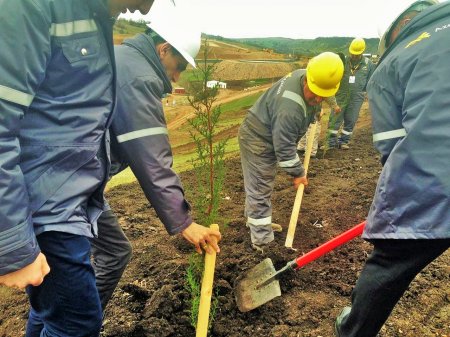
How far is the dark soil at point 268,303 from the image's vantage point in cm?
285

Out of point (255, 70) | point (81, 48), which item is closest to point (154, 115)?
point (81, 48)

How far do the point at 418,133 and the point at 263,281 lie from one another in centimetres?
181

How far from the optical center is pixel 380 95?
215cm

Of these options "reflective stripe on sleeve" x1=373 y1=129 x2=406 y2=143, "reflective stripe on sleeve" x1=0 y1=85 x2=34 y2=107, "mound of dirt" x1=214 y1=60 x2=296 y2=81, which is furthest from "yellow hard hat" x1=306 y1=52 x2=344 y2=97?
"mound of dirt" x1=214 y1=60 x2=296 y2=81

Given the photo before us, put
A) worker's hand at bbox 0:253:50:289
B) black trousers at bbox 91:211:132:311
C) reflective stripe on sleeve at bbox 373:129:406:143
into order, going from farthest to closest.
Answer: black trousers at bbox 91:211:132:311
reflective stripe on sleeve at bbox 373:129:406:143
worker's hand at bbox 0:253:50:289

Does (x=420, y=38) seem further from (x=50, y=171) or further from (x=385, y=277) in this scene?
(x=50, y=171)

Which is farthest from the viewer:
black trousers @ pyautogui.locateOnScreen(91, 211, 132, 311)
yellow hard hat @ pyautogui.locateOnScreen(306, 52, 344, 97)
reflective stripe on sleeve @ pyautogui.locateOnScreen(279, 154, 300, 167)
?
reflective stripe on sleeve @ pyautogui.locateOnScreen(279, 154, 300, 167)

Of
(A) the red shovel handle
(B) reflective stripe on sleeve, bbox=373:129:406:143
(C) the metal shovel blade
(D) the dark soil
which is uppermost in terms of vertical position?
(B) reflective stripe on sleeve, bbox=373:129:406:143

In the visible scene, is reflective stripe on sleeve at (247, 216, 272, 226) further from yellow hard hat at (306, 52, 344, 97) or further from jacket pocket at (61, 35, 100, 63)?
jacket pocket at (61, 35, 100, 63)

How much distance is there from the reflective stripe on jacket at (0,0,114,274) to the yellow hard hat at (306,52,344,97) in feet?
7.69

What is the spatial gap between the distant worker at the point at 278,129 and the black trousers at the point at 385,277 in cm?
172

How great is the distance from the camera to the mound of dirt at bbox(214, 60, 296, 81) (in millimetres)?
7414

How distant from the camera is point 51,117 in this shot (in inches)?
61.3

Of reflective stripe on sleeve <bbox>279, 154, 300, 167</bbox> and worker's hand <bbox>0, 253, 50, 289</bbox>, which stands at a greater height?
worker's hand <bbox>0, 253, 50, 289</bbox>
